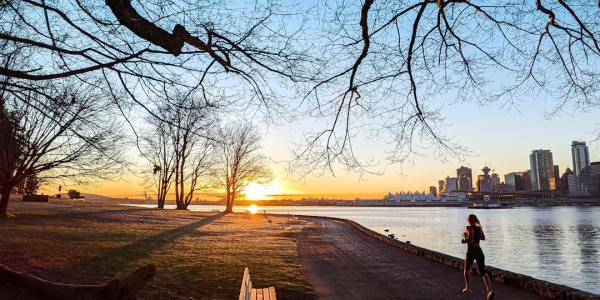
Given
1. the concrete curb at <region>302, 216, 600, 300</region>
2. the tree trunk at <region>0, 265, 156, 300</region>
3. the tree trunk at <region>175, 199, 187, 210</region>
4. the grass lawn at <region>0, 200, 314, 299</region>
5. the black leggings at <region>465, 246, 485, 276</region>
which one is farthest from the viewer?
the tree trunk at <region>175, 199, 187, 210</region>

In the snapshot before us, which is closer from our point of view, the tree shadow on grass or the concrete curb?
the concrete curb

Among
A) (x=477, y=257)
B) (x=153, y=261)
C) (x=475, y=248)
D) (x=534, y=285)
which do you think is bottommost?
(x=534, y=285)

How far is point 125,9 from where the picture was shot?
12.1 feet

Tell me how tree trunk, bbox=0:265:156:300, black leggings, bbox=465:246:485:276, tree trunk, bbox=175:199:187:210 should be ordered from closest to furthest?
tree trunk, bbox=0:265:156:300 → black leggings, bbox=465:246:485:276 → tree trunk, bbox=175:199:187:210

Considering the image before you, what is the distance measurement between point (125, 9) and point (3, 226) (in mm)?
17545

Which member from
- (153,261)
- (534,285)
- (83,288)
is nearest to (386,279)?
(534,285)

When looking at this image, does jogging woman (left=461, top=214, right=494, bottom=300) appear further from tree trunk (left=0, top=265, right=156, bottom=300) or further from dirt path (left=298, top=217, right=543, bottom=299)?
tree trunk (left=0, top=265, right=156, bottom=300)

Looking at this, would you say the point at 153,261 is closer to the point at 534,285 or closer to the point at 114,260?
the point at 114,260

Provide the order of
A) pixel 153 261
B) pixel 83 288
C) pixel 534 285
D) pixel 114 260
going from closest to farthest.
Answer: pixel 83 288 → pixel 534 285 → pixel 114 260 → pixel 153 261

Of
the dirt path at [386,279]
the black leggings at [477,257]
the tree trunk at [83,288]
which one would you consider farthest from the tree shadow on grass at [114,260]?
the black leggings at [477,257]

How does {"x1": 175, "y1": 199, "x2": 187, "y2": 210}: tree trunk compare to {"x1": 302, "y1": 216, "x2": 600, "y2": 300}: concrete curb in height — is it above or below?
above

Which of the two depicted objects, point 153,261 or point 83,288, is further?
point 153,261

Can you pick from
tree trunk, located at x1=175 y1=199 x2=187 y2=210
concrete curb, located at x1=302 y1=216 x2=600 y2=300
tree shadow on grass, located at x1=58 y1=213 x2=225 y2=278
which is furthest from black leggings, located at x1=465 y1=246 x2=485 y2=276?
tree trunk, located at x1=175 y1=199 x2=187 y2=210

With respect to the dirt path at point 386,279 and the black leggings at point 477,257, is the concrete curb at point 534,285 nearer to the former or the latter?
the dirt path at point 386,279
